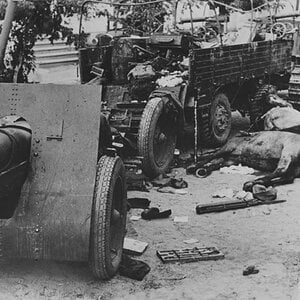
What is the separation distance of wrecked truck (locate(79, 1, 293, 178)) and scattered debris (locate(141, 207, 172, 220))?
1.33 meters

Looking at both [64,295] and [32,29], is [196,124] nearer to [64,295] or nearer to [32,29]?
[32,29]

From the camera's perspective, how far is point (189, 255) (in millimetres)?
5340

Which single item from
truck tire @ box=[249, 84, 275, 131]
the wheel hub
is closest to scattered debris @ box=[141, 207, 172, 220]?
the wheel hub

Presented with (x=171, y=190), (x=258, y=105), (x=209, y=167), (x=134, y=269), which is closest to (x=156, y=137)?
(x=171, y=190)

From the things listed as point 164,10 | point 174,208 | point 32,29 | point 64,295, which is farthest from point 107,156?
point 164,10

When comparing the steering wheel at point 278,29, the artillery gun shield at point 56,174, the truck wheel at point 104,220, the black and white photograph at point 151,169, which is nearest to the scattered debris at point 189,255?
the black and white photograph at point 151,169

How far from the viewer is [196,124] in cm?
902

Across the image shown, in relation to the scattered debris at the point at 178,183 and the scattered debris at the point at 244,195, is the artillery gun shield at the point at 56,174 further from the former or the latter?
the scattered debris at the point at 178,183

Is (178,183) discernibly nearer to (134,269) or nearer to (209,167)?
(209,167)

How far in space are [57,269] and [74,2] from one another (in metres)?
7.19

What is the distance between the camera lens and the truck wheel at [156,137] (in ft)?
25.4

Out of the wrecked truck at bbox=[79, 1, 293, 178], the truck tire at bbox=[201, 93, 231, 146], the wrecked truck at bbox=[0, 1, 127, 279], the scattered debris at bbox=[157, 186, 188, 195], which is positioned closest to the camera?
the wrecked truck at bbox=[0, 1, 127, 279]

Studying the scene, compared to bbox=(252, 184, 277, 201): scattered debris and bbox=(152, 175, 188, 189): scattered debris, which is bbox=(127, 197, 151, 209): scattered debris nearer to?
bbox=(152, 175, 188, 189): scattered debris

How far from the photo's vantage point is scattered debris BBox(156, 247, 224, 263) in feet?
17.3
